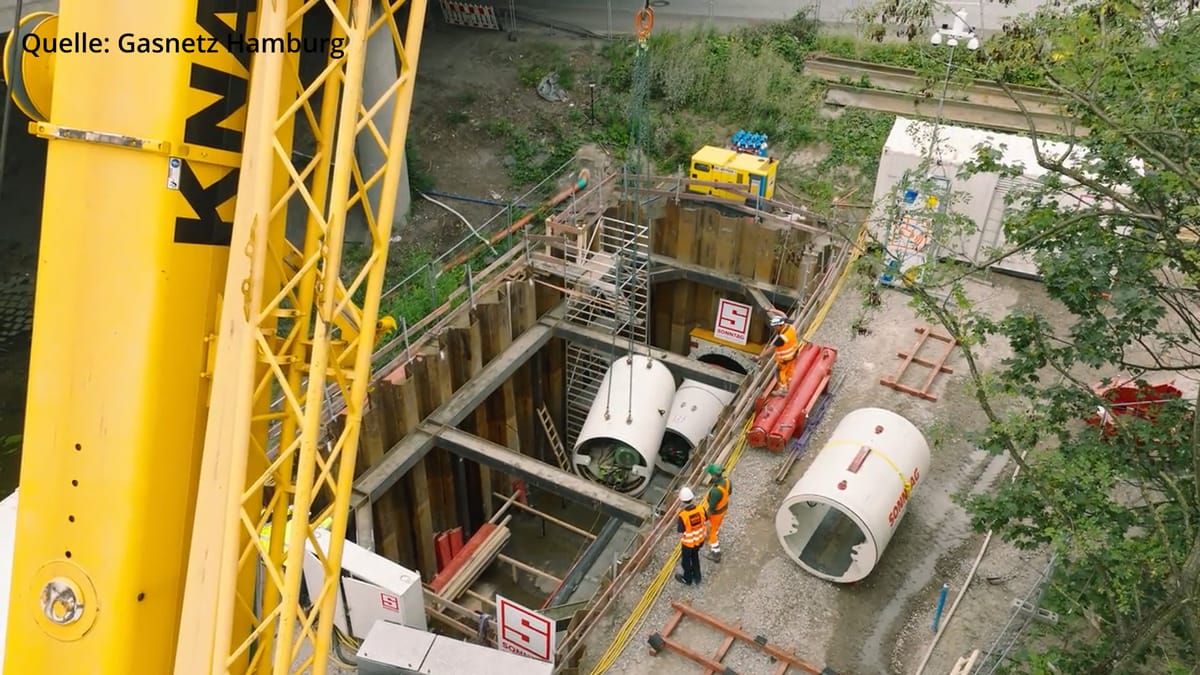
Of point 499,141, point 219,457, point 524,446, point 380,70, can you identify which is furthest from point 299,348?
point 499,141

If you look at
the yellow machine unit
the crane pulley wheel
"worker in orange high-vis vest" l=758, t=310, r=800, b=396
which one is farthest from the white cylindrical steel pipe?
the yellow machine unit

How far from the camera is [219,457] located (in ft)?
16.6

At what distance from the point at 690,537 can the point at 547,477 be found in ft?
12.4

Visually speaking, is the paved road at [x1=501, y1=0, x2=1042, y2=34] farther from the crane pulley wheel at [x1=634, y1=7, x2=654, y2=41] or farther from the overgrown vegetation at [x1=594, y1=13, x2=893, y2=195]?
the crane pulley wheel at [x1=634, y1=7, x2=654, y2=41]

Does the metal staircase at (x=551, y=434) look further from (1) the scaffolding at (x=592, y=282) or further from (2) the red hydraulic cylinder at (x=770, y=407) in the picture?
(2) the red hydraulic cylinder at (x=770, y=407)

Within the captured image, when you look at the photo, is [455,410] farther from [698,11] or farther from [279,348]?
[698,11]

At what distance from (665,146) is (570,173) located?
2.92 m

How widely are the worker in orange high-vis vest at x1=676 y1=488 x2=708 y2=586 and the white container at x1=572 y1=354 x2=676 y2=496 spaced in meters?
3.49

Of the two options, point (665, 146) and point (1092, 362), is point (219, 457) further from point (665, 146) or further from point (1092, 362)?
point (665, 146)

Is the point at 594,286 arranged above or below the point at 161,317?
below

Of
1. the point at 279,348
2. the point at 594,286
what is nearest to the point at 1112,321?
the point at 279,348

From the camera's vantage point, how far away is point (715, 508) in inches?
450

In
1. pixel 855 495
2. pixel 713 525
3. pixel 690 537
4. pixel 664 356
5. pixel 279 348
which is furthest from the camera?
pixel 664 356

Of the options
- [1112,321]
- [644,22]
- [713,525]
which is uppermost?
[644,22]
